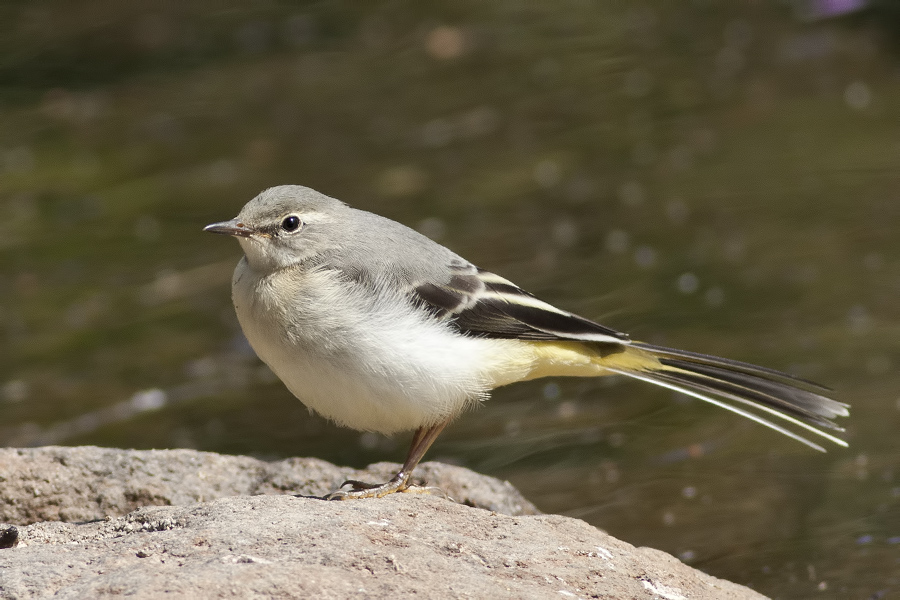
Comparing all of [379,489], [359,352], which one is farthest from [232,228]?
[379,489]

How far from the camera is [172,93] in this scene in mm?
15703

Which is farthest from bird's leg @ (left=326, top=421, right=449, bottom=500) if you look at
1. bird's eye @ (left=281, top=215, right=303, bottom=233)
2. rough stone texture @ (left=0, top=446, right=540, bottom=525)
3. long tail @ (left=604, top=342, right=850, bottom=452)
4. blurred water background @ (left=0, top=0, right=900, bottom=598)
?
blurred water background @ (left=0, top=0, right=900, bottom=598)

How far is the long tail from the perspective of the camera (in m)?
5.84

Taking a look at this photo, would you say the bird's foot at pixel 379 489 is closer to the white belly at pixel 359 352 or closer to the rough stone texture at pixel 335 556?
the white belly at pixel 359 352

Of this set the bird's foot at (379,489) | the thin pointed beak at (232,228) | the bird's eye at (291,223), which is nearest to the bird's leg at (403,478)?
the bird's foot at (379,489)

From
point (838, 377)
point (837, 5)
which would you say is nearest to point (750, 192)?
point (838, 377)

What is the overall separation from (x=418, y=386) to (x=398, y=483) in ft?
1.84

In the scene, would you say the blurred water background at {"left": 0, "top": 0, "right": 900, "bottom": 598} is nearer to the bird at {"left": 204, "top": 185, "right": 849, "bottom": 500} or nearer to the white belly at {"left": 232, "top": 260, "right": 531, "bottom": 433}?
the bird at {"left": 204, "top": 185, "right": 849, "bottom": 500}

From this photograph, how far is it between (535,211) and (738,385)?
21.1 ft

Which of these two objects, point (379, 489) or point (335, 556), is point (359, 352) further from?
point (335, 556)

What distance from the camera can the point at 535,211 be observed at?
40.0 feet

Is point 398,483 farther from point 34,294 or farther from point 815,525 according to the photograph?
point 34,294

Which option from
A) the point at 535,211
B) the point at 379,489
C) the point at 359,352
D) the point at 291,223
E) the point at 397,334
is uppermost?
the point at 535,211

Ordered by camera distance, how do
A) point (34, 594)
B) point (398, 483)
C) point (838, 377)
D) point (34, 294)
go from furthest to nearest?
point (34, 294) < point (838, 377) < point (398, 483) < point (34, 594)
